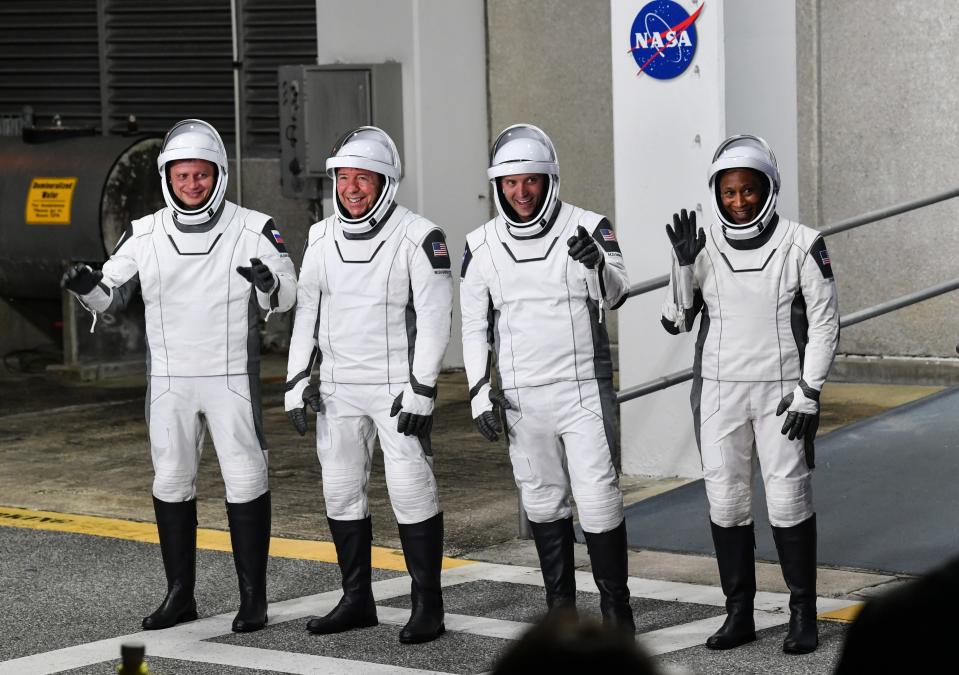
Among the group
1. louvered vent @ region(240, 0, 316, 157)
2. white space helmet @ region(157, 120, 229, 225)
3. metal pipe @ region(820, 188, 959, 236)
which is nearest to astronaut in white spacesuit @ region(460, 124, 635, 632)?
white space helmet @ region(157, 120, 229, 225)

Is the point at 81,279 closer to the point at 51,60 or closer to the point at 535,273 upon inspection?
the point at 535,273

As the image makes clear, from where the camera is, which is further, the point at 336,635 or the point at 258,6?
the point at 258,6

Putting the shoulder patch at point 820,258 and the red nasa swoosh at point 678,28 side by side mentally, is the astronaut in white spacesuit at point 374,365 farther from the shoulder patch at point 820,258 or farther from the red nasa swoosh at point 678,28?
the red nasa swoosh at point 678,28

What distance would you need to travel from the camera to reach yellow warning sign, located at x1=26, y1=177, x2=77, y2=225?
523 inches

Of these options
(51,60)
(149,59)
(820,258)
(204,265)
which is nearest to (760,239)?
(820,258)

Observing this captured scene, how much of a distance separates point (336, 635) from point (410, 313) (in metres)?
1.25

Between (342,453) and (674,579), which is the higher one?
(342,453)

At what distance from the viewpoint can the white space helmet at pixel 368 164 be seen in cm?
604

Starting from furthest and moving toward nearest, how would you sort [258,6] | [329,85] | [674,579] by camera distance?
[258,6], [329,85], [674,579]

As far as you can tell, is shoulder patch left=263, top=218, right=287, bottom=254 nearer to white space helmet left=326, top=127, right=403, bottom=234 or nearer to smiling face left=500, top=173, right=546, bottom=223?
white space helmet left=326, top=127, right=403, bottom=234

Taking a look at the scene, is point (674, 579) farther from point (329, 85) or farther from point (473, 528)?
point (329, 85)

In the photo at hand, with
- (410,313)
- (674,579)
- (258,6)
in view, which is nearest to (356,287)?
(410,313)

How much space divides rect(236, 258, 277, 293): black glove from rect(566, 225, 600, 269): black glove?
1181 mm

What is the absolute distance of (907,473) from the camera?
761 centimetres
